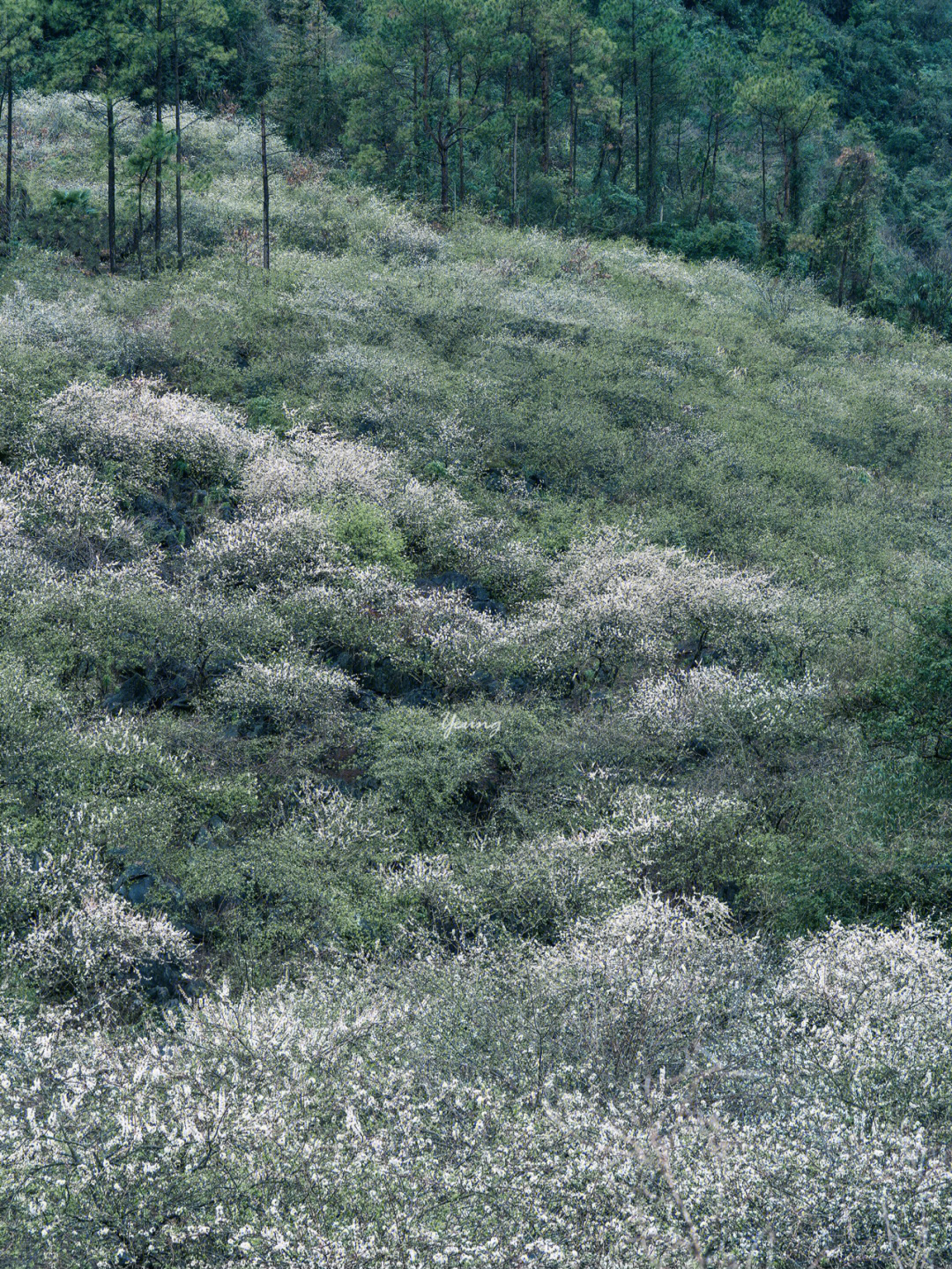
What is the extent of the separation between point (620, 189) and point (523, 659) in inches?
1691

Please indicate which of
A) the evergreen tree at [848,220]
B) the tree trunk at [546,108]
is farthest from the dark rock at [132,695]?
the evergreen tree at [848,220]

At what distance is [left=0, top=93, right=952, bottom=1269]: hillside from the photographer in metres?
9.21

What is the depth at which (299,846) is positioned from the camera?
17.3 m

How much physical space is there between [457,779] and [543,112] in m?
48.4

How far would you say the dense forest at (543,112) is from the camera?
50406 mm

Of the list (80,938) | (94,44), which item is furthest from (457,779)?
(94,44)

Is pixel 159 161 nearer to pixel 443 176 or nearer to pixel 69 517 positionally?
pixel 443 176

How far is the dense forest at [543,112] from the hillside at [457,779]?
12306 millimetres

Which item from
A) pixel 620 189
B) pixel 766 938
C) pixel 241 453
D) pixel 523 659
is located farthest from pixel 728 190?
pixel 766 938

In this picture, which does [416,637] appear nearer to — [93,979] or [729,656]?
[729,656]

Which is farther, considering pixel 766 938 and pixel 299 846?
pixel 299 846

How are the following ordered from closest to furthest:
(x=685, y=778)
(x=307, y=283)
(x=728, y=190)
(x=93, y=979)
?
(x=93, y=979)
(x=685, y=778)
(x=307, y=283)
(x=728, y=190)

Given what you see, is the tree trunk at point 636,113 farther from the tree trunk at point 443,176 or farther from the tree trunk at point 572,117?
the tree trunk at point 443,176

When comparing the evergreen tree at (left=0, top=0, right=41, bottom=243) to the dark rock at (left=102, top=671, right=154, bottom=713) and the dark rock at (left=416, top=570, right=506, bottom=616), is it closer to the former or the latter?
the dark rock at (left=416, top=570, right=506, bottom=616)
